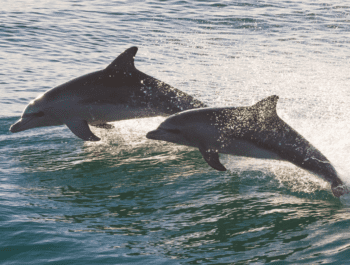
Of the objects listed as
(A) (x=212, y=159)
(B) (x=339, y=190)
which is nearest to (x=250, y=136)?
(A) (x=212, y=159)

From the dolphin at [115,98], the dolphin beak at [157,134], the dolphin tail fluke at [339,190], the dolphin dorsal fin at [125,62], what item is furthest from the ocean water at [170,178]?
the dolphin dorsal fin at [125,62]

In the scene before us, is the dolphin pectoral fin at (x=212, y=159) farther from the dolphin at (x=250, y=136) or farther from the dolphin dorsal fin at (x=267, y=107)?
the dolphin dorsal fin at (x=267, y=107)

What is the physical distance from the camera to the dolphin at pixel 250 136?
780cm

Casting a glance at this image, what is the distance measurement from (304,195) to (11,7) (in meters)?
22.7

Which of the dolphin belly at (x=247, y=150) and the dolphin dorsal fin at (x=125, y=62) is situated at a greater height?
the dolphin dorsal fin at (x=125, y=62)

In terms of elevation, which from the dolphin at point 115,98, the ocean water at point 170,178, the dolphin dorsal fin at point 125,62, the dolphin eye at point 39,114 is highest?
the dolphin dorsal fin at point 125,62

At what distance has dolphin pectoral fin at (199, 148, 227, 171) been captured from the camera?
7926 millimetres

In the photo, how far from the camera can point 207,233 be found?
6.22 m

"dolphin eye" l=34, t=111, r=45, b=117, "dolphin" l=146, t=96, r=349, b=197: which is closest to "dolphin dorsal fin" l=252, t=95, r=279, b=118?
"dolphin" l=146, t=96, r=349, b=197

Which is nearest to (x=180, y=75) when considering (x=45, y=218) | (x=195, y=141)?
(x=195, y=141)

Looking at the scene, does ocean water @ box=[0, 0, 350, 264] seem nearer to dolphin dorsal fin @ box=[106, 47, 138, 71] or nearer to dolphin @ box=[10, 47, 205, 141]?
dolphin @ box=[10, 47, 205, 141]

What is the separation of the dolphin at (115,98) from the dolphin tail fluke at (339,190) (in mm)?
3240

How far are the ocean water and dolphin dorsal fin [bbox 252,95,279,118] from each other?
1143 millimetres

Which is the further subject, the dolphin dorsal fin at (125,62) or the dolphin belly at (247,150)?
the dolphin dorsal fin at (125,62)
